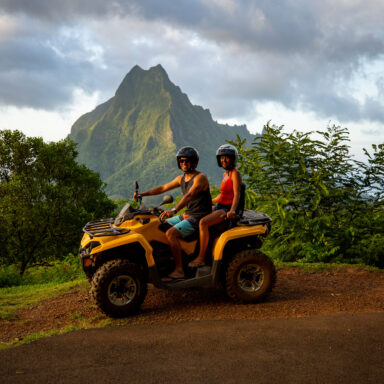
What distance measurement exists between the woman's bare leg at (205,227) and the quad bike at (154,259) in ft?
0.38

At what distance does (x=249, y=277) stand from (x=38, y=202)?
705 inches

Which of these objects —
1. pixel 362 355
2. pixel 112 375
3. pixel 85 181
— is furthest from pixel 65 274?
pixel 85 181

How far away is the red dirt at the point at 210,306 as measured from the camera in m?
5.39

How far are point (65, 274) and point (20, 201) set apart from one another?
31.0 feet

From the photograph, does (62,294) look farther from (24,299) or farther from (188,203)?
(188,203)

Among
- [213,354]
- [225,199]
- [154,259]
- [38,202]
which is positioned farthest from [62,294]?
[38,202]

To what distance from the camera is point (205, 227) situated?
5793mm

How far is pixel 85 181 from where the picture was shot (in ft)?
80.5

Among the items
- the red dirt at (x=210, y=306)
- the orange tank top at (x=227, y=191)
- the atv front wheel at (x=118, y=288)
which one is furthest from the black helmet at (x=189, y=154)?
the red dirt at (x=210, y=306)

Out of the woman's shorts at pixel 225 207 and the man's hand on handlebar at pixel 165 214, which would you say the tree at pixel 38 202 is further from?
the man's hand on handlebar at pixel 165 214

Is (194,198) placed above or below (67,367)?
above

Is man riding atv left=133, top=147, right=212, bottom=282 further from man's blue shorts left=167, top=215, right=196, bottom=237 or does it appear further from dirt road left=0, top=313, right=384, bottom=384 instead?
dirt road left=0, top=313, right=384, bottom=384

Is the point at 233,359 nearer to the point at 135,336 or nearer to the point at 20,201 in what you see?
the point at 135,336

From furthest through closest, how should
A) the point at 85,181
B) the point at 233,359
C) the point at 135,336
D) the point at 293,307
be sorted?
the point at 85,181 < the point at 293,307 < the point at 135,336 < the point at 233,359
